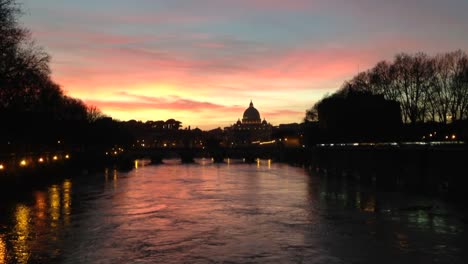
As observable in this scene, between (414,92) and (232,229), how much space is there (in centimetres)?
6587

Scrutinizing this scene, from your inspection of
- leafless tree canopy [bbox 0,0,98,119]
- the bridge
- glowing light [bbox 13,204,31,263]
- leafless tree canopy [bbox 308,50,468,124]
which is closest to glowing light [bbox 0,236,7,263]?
glowing light [bbox 13,204,31,263]

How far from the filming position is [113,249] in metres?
25.3

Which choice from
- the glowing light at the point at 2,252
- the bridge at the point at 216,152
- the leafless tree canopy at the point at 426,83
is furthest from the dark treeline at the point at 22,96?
the bridge at the point at 216,152

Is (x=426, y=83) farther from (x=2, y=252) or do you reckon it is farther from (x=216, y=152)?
(x=216, y=152)

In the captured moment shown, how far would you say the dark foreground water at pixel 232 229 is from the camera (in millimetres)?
24000

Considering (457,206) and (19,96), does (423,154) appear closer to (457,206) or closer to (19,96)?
(457,206)

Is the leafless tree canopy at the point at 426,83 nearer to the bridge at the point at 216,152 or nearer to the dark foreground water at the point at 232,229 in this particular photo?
the dark foreground water at the point at 232,229

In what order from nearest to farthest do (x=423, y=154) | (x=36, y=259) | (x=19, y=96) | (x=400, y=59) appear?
(x=36, y=259), (x=19, y=96), (x=423, y=154), (x=400, y=59)

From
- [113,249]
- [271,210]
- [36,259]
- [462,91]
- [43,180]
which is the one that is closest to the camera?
[36,259]

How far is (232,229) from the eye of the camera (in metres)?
31.2

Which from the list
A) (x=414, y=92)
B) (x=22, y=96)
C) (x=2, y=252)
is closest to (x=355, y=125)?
(x=414, y=92)

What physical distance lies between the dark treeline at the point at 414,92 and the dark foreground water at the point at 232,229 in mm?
36704

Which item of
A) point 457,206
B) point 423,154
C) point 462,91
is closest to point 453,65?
point 462,91

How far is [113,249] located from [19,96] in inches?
1360
